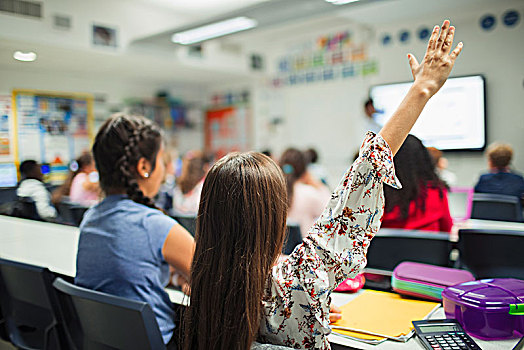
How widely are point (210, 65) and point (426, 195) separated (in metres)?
4.42

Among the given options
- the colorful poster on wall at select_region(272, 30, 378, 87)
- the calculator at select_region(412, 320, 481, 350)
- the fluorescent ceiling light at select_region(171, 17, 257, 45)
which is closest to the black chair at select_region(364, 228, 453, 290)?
the calculator at select_region(412, 320, 481, 350)

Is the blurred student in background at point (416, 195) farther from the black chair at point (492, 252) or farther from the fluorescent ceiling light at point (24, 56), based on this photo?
the fluorescent ceiling light at point (24, 56)

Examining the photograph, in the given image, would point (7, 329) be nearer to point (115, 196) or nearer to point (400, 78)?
point (115, 196)

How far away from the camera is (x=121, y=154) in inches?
59.3

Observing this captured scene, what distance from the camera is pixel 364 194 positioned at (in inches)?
32.8

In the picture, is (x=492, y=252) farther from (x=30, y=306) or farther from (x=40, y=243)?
(x=40, y=243)

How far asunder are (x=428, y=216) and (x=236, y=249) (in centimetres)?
145

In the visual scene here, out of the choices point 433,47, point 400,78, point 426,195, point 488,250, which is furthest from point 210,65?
point 433,47

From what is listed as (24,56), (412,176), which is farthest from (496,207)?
(24,56)

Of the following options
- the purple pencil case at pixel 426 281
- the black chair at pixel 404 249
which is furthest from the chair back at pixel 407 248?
the purple pencil case at pixel 426 281

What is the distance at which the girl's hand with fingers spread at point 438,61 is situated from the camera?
93 centimetres

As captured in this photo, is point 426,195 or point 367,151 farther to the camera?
point 426,195

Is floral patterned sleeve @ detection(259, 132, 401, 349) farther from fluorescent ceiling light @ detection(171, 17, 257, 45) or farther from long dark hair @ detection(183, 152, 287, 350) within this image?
fluorescent ceiling light @ detection(171, 17, 257, 45)

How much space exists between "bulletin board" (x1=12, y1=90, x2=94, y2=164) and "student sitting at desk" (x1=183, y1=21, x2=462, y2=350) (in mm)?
1426
